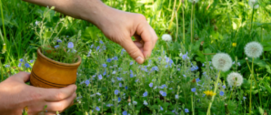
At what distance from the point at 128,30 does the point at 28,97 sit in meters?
0.72

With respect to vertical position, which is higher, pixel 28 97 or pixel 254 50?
pixel 254 50

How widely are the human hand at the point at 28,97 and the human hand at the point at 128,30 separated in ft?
1.40

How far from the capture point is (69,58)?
5.82 ft

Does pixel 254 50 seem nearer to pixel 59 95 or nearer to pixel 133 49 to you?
pixel 133 49

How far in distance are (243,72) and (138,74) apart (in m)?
1.00

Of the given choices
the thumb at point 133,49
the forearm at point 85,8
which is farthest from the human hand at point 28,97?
the forearm at point 85,8

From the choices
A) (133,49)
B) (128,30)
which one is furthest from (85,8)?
(133,49)

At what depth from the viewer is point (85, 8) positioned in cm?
204

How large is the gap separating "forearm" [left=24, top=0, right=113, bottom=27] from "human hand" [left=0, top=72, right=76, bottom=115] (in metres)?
0.52

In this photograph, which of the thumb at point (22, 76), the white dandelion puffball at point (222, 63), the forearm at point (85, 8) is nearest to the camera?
the white dandelion puffball at point (222, 63)

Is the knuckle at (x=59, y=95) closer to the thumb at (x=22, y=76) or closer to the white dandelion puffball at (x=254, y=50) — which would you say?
the thumb at (x=22, y=76)

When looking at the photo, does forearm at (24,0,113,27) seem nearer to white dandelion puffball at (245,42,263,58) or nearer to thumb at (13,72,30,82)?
thumb at (13,72,30,82)

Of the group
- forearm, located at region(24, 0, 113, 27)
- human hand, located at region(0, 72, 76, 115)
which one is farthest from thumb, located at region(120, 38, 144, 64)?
human hand, located at region(0, 72, 76, 115)

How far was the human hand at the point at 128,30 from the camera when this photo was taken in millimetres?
1895
